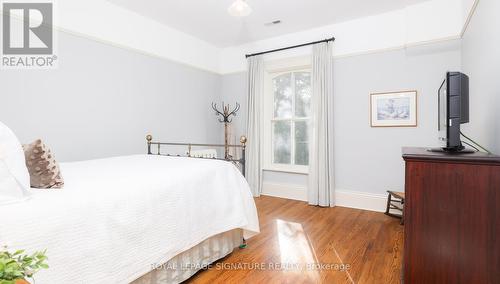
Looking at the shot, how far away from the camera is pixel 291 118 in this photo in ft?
14.2

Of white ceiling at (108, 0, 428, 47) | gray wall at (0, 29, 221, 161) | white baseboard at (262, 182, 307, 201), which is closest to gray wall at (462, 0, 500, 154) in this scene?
white ceiling at (108, 0, 428, 47)

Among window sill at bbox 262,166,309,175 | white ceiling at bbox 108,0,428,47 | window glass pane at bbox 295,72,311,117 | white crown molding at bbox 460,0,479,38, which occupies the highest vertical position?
white ceiling at bbox 108,0,428,47

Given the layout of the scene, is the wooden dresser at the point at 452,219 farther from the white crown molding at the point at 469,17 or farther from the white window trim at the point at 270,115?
the white window trim at the point at 270,115

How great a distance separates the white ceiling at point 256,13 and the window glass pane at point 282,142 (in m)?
1.51

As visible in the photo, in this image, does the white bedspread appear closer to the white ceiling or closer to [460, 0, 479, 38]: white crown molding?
the white ceiling

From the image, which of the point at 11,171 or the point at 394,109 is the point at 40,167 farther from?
the point at 394,109

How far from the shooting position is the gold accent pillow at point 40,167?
4.38 feet

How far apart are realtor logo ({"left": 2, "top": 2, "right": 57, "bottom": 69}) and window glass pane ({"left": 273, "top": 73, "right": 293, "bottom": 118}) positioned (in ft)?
10.2

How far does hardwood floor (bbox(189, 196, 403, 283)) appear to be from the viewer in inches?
74.7

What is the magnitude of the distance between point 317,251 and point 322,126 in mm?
1952

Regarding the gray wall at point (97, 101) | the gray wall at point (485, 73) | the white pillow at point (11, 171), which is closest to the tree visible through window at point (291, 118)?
the gray wall at point (97, 101)

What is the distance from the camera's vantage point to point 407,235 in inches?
56.3

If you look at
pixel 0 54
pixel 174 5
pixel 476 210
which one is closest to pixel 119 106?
pixel 0 54

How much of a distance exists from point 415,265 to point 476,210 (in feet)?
1.39
